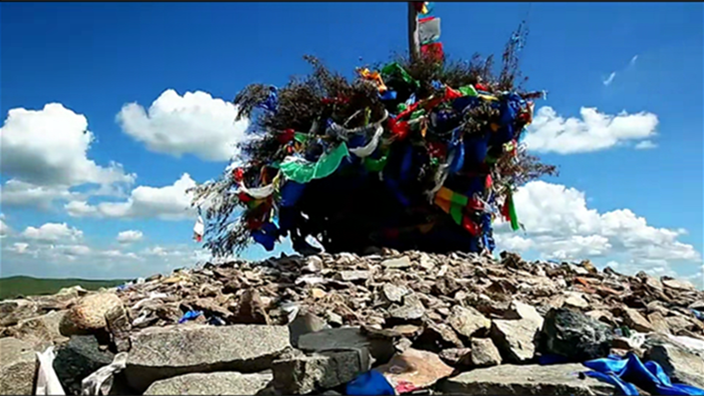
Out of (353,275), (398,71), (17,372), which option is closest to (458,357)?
(353,275)

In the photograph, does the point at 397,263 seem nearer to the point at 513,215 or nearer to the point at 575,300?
the point at 575,300

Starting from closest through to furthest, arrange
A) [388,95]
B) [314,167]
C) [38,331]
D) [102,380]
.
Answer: [102,380], [38,331], [314,167], [388,95]

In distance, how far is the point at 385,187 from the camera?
8.11 m

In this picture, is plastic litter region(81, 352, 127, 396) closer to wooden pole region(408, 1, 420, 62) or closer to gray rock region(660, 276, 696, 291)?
gray rock region(660, 276, 696, 291)

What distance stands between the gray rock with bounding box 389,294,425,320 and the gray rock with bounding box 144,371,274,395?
1101mm

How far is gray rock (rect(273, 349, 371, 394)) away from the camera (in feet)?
7.98

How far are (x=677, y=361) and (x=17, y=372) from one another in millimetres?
3634

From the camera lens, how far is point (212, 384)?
8.26 feet

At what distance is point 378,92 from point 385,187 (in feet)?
4.49

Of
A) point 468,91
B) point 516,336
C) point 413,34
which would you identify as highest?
point 413,34

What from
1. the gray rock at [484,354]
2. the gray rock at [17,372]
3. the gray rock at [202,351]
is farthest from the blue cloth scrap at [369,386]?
the gray rock at [17,372]

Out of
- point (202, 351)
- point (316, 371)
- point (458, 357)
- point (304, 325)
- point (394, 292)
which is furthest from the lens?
point (394, 292)

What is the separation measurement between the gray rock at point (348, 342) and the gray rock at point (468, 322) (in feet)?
1.69

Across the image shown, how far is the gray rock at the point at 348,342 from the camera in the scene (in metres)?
2.87
